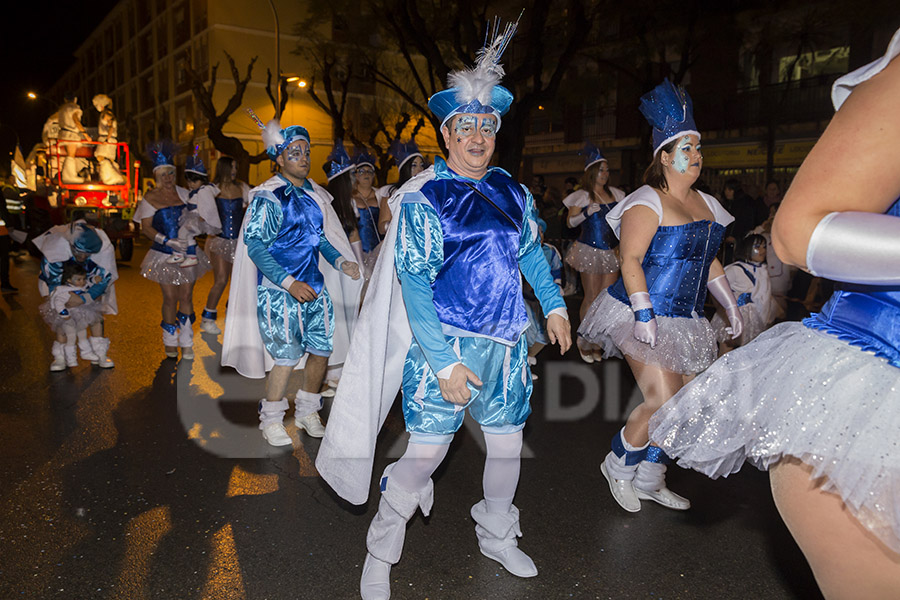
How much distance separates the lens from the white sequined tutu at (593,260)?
26.6 feet

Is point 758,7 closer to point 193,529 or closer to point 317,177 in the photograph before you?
point 193,529

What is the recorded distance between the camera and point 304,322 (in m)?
4.83

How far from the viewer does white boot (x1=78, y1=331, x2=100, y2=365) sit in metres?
6.87

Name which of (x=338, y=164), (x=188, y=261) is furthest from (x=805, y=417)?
(x=188, y=261)

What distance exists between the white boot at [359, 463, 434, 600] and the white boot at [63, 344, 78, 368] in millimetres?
5113

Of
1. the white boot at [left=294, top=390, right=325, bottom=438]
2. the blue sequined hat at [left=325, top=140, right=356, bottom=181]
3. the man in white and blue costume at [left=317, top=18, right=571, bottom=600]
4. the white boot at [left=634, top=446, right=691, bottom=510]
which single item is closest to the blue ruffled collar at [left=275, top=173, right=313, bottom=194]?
the blue sequined hat at [left=325, top=140, right=356, bottom=181]

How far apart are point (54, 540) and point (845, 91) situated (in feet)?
12.2

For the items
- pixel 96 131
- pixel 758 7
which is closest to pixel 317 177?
pixel 96 131

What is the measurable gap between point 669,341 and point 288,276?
2.38m

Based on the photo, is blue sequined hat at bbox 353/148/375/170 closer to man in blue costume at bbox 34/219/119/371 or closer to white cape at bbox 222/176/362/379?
white cape at bbox 222/176/362/379

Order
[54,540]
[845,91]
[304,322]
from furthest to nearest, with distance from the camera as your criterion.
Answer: [304,322] → [54,540] → [845,91]

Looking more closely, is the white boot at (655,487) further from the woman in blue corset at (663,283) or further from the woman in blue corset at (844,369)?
the woman in blue corset at (844,369)

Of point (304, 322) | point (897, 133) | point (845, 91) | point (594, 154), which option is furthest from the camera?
point (594, 154)

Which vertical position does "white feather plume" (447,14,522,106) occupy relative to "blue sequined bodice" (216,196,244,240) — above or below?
above
